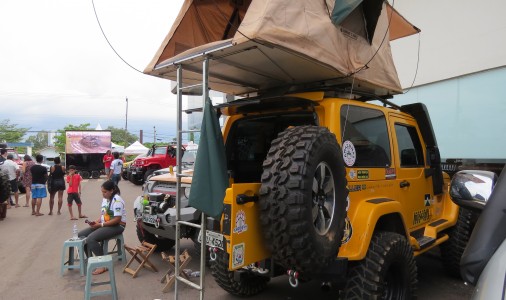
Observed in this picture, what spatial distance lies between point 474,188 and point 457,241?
11.7 feet

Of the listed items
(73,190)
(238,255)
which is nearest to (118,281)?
(238,255)

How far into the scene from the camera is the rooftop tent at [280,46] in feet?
9.75

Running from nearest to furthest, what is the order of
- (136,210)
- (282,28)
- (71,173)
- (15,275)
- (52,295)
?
1. (282,28)
2. (52,295)
3. (15,275)
4. (136,210)
5. (71,173)

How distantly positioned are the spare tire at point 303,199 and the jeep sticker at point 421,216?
5.73ft

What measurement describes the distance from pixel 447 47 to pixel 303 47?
258 inches

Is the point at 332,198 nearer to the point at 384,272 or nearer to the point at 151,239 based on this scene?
the point at 384,272

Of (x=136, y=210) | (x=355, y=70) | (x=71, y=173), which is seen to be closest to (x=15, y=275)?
(x=136, y=210)

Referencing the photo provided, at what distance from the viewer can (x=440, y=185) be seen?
4859mm

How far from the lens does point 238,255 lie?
8.96 feet

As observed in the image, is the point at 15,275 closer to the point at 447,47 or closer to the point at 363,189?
the point at 363,189

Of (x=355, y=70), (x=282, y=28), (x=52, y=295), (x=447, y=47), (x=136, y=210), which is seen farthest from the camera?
(x=447, y=47)

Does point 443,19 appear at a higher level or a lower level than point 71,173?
higher

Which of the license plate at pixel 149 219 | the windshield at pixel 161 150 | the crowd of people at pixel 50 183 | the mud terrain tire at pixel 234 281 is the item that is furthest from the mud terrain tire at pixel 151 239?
the windshield at pixel 161 150

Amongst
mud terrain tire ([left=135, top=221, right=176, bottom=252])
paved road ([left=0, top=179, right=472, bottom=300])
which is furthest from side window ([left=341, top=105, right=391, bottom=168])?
mud terrain tire ([left=135, top=221, right=176, bottom=252])
